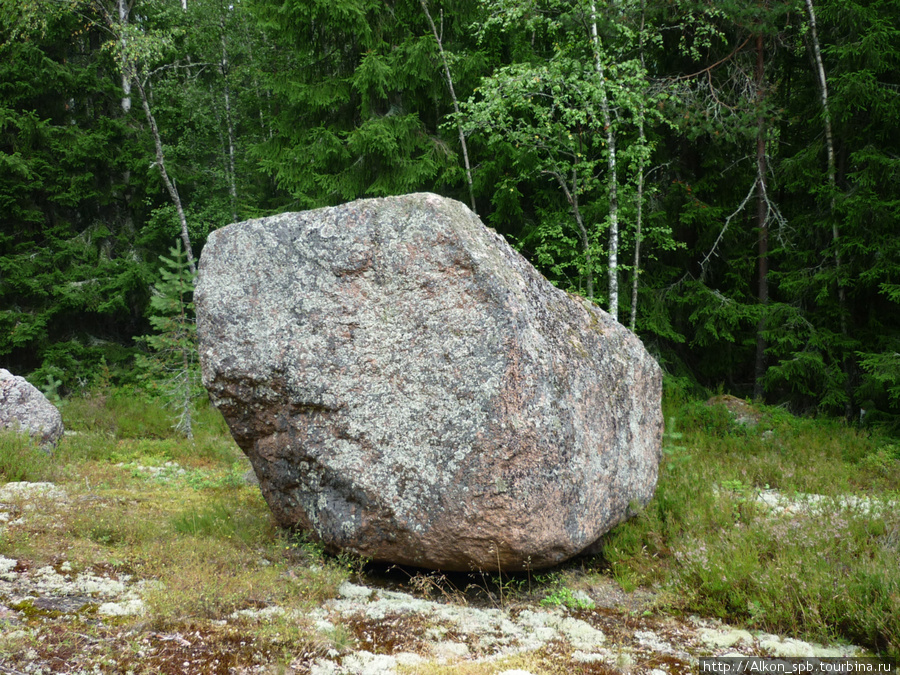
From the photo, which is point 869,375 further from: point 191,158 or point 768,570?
point 191,158

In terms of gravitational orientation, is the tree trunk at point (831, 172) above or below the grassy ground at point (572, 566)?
above

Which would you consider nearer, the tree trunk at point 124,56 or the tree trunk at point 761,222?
the tree trunk at point 761,222

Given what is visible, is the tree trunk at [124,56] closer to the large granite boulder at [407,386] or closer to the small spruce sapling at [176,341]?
the small spruce sapling at [176,341]

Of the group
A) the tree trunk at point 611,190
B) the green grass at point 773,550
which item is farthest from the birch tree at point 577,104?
the green grass at point 773,550

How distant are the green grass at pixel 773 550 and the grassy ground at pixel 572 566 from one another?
0.5 inches

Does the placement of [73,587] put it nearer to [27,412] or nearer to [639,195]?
[27,412]

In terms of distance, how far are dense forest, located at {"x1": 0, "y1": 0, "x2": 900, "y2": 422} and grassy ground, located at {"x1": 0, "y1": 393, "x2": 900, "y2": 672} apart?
153 inches

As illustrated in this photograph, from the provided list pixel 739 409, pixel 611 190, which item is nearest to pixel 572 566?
pixel 739 409

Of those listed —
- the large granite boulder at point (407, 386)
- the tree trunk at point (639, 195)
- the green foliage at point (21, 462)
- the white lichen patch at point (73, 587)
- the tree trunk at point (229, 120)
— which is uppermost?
the tree trunk at point (229, 120)

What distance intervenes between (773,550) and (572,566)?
1.64 m

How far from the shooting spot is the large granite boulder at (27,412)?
8859 millimetres

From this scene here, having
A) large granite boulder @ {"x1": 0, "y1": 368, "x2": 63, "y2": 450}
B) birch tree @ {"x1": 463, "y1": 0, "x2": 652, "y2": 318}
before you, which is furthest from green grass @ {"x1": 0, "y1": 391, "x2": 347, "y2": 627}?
birch tree @ {"x1": 463, "y1": 0, "x2": 652, "y2": 318}

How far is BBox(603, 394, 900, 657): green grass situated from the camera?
154 inches

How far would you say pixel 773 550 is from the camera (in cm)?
479
